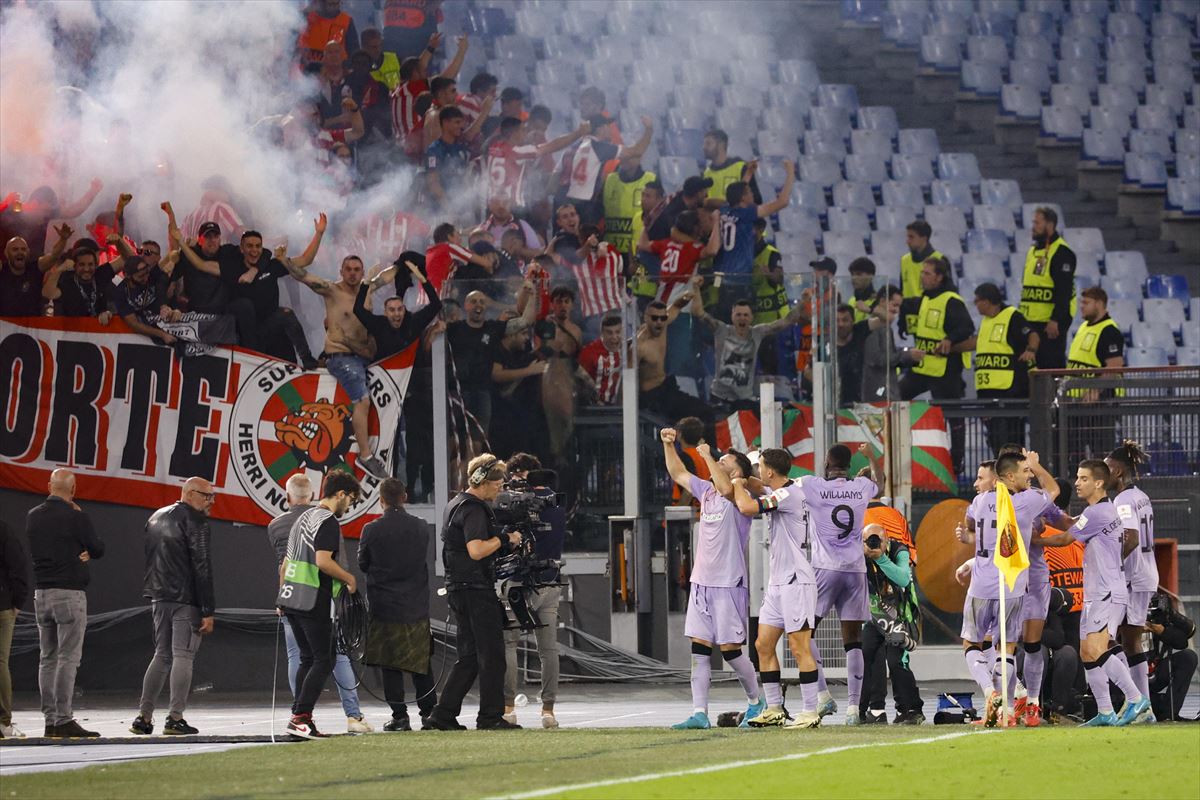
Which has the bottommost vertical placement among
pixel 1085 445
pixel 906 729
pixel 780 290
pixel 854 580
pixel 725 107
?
pixel 906 729

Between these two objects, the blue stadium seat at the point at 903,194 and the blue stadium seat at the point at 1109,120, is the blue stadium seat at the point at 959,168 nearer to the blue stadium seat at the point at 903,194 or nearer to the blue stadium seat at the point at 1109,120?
the blue stadium seat at the point at 903,194

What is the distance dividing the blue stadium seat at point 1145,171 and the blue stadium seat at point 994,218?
5.48ft

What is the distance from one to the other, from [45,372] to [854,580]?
26.5 feet

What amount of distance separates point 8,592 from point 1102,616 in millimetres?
6999

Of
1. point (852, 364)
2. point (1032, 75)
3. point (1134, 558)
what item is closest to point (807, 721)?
point (1134, 558)

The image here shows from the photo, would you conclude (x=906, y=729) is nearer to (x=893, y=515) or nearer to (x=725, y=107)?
(x=893, y=515)

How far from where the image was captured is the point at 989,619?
11.3m

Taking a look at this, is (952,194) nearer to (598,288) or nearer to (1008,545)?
(598,288)

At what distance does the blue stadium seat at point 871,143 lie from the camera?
23.6 meters

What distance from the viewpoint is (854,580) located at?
38.2 ft

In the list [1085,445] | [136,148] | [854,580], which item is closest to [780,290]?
[1085,445]

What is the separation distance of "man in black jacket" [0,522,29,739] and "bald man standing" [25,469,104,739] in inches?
4.0

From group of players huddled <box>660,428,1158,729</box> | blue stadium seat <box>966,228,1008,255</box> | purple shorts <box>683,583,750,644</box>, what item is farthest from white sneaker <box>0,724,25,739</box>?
blue stadium seat <box>966,228,1008,255</box>

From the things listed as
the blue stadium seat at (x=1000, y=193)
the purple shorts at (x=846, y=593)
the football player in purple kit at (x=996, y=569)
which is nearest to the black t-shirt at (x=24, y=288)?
the purple shorts at (x=846, y=593)
